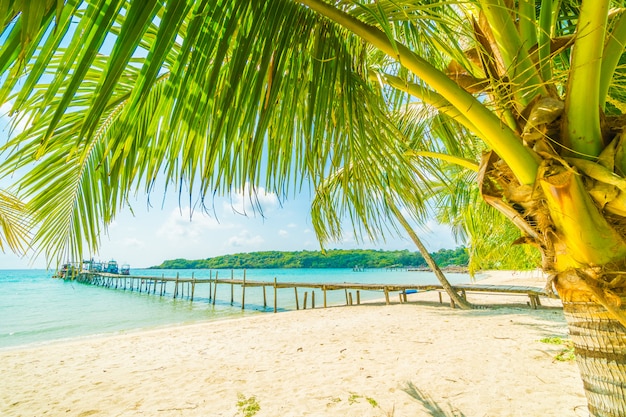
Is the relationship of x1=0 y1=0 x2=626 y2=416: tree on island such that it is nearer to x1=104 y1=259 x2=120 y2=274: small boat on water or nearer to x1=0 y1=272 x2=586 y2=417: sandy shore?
x1=0 y1=272 x2=586 y2=417: sandy shore

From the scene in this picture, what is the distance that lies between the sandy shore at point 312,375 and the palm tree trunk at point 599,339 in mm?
2337

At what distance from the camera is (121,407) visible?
384 cm

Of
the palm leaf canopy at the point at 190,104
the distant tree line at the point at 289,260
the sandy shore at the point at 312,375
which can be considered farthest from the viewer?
the distant tree line at the point at 289,260

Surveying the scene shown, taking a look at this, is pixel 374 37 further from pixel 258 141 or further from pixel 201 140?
pixel 201 140

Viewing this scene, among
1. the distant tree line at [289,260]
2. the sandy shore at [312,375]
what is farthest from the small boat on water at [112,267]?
the sandy shore at [312,375]

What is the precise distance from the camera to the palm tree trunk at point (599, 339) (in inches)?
42.0

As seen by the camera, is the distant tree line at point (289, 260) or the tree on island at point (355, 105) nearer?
the tree on island at point (355, 105)

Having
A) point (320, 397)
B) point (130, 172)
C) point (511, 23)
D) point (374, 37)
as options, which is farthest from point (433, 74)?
point (320, 397)

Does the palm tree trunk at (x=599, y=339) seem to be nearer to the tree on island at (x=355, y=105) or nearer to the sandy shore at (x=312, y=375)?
the tree on island at (x=355, y=105)

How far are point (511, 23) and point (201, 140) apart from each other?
123cm

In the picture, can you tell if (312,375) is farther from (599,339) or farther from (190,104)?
(190,104)

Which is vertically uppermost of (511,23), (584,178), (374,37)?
(511,23)

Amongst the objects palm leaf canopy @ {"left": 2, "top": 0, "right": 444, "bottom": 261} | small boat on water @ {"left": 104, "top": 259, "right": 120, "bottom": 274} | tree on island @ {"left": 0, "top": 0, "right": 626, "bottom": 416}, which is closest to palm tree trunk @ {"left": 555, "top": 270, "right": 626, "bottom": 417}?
tree on island @ {"left": 0, "top": 0, "right": 626, "bottom": 416}

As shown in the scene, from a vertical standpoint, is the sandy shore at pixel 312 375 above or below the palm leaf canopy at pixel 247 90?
below
